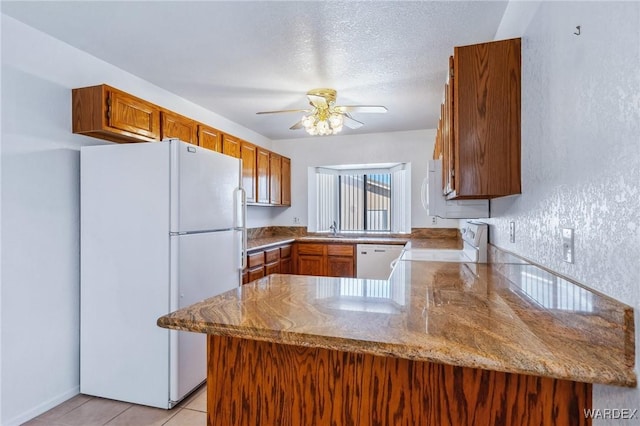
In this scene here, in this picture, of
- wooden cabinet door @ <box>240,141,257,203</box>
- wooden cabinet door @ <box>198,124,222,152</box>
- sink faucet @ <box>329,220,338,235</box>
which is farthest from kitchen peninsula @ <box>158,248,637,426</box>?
sink faucet @ <box>329,220,338,235</box>

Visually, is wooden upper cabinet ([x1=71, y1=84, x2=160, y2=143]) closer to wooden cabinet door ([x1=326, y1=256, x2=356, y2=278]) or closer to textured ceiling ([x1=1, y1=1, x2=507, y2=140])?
textured ceiling ([x1=1, y1=1, x2=507, y2=140])

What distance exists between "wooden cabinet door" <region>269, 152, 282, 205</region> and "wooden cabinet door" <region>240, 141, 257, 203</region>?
1.38 ft

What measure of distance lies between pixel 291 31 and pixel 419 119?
236cm

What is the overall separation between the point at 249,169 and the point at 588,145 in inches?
136

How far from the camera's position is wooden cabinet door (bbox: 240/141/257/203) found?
12.7ft

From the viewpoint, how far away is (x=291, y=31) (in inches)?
82.2

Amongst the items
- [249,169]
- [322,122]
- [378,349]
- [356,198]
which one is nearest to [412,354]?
[378,349]

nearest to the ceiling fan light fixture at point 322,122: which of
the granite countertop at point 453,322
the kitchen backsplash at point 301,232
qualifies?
the granite countertop at point 453,322

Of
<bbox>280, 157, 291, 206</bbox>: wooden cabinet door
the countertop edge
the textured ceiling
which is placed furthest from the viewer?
<bbox>280, 157, 291, 206</bbox>: wooden cabinet door

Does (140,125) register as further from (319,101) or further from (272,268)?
(272,268)

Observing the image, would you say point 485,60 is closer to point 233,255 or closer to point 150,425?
point 233,255

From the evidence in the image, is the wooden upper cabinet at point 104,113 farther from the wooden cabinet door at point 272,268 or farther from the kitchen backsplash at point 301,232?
the kitchen backsplash at point 301,232

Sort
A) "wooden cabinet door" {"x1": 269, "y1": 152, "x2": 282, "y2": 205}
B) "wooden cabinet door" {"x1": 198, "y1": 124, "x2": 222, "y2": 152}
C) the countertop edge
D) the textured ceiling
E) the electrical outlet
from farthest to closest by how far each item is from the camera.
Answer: "wooden cabinet door" {"x1": 269, "y1": 152, "x2": 282, "y2": 205} → "wooden cabinet door" {"x1": 198, "y1": 124, "x2": 222, "y2": 152} → the textured ceiling → the electrical outlet → the countertop edge

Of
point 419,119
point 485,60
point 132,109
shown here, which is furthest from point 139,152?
point 419,119
